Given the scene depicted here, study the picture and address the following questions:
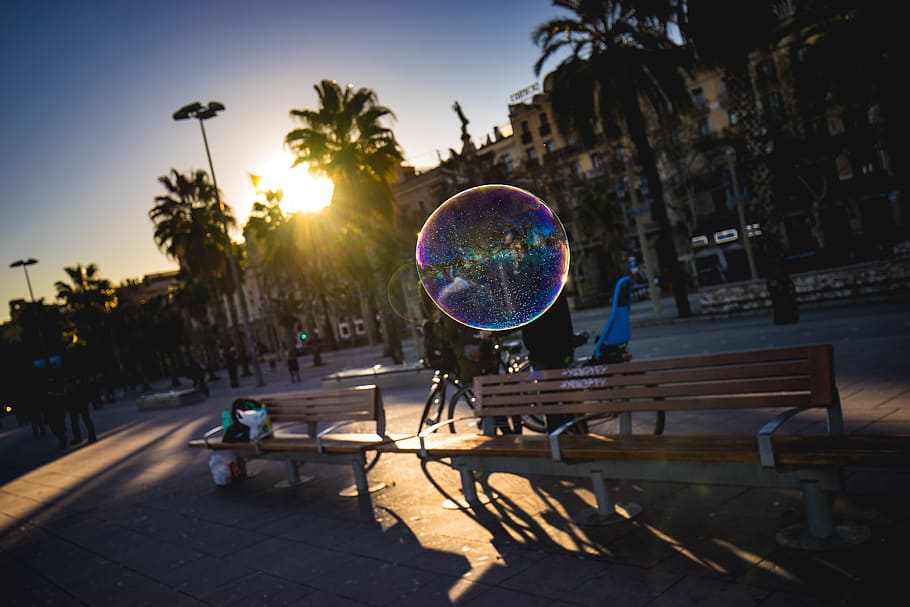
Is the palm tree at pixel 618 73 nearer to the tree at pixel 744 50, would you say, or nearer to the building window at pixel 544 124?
the tree at pixel 744 50

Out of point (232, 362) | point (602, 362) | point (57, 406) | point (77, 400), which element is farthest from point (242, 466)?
point (232, 362)

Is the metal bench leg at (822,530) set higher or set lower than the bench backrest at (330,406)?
lower

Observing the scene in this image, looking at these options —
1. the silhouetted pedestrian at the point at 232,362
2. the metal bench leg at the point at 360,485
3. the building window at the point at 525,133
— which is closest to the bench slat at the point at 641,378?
the metal bench leg at the point at 360,485

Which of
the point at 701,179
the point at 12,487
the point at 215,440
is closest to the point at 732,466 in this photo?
the point at 215,440

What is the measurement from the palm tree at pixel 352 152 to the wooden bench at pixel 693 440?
63.6 ft

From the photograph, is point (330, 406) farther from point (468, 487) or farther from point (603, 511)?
point (603, 511)

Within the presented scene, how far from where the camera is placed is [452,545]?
4883mm

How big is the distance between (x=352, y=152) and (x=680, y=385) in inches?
843

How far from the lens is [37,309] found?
4225cm

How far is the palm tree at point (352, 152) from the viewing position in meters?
24.5

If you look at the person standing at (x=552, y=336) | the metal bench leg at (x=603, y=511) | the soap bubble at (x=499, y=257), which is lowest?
the metal bench leg at (x=603, y=511)

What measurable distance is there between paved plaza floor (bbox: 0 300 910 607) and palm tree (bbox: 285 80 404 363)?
16.6 metres

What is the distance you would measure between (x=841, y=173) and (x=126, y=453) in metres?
44.4

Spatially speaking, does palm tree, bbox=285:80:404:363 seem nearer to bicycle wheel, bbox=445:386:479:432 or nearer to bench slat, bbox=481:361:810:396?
bicycle wheel, bbox=445:386:479:432
